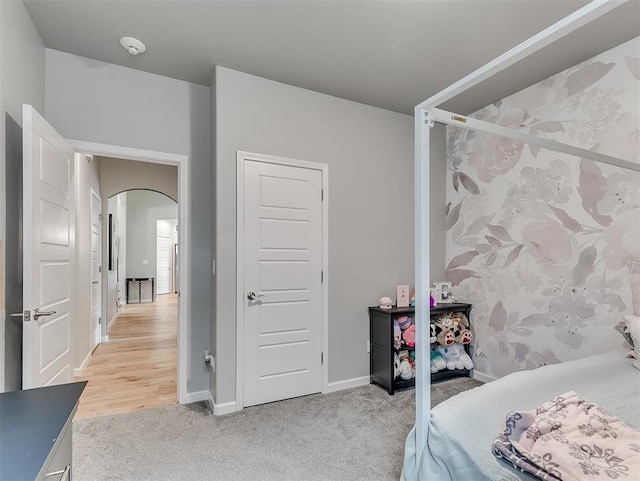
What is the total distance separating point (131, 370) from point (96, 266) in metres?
1.79

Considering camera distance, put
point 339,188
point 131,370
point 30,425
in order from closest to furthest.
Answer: point 30,425 → point 339,188 → point 131,370

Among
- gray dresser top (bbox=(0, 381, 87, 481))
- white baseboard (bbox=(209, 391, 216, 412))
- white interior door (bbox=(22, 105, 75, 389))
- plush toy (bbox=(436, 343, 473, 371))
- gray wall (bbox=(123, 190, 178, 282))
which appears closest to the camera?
gray dresser top (bbox=(0, 381, 87, 481))

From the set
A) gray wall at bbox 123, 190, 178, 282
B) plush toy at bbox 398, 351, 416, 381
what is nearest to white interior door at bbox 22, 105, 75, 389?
plush toy at bbox 398, 351, 416, 381

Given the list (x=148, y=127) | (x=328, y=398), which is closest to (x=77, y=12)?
(x=148, y=127)

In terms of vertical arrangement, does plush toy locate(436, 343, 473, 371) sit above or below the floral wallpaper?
below

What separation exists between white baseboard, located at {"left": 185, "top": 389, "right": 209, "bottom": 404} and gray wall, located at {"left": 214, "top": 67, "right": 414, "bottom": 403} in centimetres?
36

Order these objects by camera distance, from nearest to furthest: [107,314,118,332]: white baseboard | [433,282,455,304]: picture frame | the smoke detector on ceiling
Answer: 1. the smoke detector on ceiling
2. [433,282,455,304]: picture frame
3. [107,314,118,332]: white baseboard

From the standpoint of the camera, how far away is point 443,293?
3.45 metres

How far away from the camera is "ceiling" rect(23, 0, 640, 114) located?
2.02 metres

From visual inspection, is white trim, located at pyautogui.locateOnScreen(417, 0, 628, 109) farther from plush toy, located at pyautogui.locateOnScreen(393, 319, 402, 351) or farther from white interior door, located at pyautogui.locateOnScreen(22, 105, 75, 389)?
plush toy, located at pyautogui.locateOnScreen(393, 319, 402, 351)

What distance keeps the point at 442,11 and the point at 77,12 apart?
7.24 ft

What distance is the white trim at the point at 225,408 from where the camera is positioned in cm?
256

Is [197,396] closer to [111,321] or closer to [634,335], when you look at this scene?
[634,335]

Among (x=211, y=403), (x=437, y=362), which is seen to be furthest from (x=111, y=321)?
(x=437, y=362)
